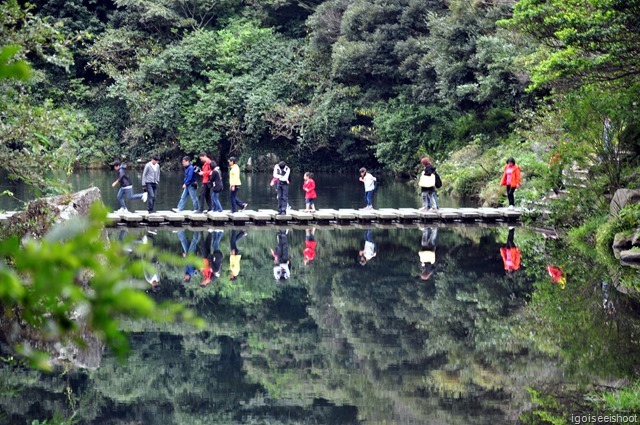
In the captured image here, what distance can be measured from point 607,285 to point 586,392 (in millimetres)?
6226

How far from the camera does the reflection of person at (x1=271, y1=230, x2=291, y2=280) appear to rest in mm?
18250

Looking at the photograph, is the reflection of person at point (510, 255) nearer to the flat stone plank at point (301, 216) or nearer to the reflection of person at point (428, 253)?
the reflection of person at point (428, 253)

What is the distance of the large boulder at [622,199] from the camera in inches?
770

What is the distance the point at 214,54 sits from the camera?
149 ft

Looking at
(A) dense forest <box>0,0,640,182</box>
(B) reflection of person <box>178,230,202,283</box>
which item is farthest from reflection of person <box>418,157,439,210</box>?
(B) reflection of person <box>178,230,202,283</box>

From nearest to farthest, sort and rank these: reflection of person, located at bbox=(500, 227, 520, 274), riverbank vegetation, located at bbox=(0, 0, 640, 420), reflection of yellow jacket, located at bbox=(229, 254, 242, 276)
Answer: reflection of yellow jacket, located at bbox=(229, 254, 242, 276), reflection of person, located at bbox=(500, 227, 520, 274), riverbank vegetation, located at bbox=(0, 0, 640, 420)

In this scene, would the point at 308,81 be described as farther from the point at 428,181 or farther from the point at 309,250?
the point at 309,250

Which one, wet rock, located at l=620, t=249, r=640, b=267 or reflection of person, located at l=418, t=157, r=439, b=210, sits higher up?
reflection of person, located at l=418, t=157, r=439, b=210

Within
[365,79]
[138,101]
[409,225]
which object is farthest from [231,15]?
[409,225]

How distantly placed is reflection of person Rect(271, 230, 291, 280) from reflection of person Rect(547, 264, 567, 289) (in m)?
4.86

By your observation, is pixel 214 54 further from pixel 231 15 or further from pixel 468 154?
pixel 468 154

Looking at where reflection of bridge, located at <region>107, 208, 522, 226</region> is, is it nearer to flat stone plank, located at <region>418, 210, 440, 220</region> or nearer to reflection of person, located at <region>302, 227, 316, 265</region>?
flat stone plank, located at <region>418, 210, 440, 220</region>

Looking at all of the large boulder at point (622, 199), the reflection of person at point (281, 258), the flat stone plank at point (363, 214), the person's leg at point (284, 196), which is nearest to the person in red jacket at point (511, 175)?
the flat stone plank at point (363, 214)

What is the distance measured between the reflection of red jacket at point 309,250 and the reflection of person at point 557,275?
4.89 meters
